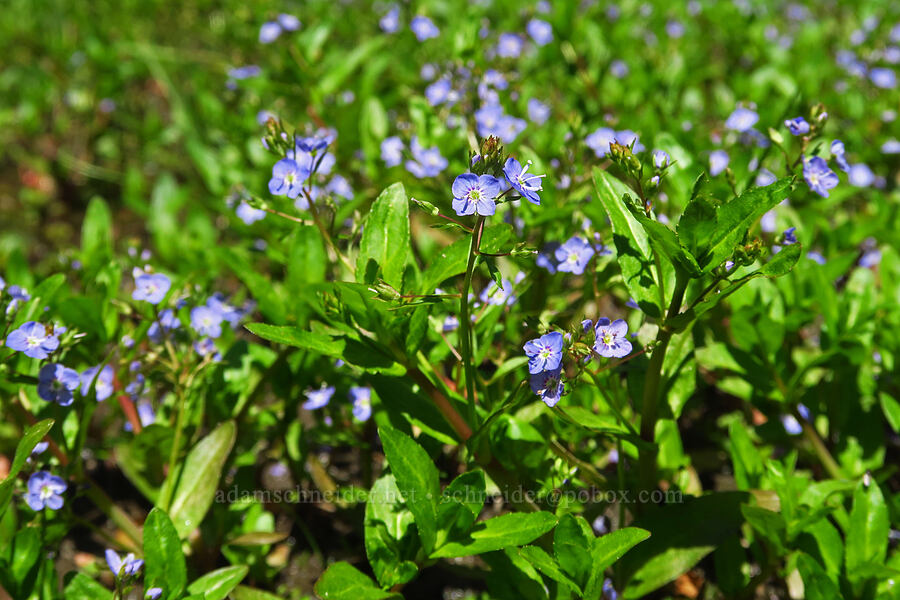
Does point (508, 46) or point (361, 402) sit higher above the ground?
point (508, 46)

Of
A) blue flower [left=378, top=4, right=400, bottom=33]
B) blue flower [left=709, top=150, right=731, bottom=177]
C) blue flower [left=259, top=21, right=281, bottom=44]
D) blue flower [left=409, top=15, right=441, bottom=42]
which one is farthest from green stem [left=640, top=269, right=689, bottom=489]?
blue flower [left=259, top=21, right=281, bottom=44]

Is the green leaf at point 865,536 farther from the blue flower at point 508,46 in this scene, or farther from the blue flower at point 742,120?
the blue flower at point 508,46

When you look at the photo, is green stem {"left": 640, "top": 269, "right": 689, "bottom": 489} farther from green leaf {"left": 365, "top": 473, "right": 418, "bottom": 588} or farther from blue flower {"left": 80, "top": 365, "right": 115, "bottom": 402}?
blue flower {"left": 80, "top": 365, "right": 115, "bottom": 402}

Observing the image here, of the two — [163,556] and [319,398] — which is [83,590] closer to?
[163,556]

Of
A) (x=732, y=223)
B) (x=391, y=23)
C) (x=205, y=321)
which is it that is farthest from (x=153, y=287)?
(x=391, y=23)

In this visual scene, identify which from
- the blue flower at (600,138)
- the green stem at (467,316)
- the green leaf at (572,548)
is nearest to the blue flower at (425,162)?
the blue flower at (600,138)

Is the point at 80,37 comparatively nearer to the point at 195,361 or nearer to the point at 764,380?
the point at 195,361
